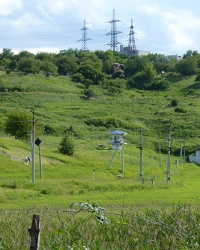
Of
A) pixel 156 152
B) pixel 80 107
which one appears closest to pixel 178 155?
pixel 156 152

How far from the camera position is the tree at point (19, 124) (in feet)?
187

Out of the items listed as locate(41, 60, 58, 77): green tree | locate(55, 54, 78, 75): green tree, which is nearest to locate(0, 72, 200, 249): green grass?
locate(41, 60, 58, 77): green tree

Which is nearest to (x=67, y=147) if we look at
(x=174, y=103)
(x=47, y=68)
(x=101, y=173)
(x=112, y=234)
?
(x=101, y=173)

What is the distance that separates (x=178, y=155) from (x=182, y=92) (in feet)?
131

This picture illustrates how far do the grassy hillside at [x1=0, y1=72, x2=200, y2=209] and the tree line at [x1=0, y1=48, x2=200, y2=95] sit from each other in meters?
3.68

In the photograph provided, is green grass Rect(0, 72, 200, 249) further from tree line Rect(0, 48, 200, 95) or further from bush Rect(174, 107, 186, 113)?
tree line Rect(0, 48, 200, 95)

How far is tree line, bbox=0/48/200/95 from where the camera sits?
389 feet

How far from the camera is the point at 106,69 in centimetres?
13725

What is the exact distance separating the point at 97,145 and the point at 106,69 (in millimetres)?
71715

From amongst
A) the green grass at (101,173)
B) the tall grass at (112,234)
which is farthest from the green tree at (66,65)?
the tall grass at (112,234)

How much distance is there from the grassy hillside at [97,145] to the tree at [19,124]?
6.16ft

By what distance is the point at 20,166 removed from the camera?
150 feet

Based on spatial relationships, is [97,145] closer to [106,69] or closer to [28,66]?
[28,66]

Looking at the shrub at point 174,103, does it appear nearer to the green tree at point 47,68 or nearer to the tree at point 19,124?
the green tree at point 47,68
